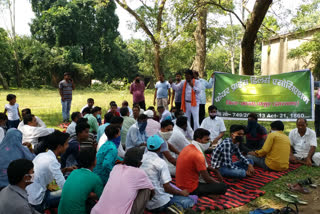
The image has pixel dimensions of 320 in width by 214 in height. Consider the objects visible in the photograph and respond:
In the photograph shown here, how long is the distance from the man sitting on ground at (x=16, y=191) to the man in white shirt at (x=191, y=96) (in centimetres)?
530

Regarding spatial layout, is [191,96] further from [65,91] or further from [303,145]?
[65,91]

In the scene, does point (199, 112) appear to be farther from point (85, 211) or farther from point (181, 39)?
point (181, 39)

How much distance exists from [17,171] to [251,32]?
6.38 meters

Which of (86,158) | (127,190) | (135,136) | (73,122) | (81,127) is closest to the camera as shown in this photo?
(127,190)

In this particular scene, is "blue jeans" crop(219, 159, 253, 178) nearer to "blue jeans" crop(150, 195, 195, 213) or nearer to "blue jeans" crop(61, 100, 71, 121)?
"blue jeans" crop(150, 195, 195, 213)

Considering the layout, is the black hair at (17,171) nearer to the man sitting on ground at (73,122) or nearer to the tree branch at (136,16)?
the man sitting on ground at (73,122)

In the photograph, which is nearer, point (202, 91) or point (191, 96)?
point (191, 96)

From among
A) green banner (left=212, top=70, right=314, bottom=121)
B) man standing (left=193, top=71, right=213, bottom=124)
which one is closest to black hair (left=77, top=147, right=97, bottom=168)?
man standing (left=193, top=71, right=213, bottom=124)

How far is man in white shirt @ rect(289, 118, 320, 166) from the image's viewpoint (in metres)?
5.41

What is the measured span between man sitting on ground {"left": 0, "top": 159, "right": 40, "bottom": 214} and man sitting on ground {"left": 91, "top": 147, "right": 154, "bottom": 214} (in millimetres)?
637

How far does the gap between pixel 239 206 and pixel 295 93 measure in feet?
15.2

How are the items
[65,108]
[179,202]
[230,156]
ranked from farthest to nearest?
[65,108] → [230,156] → [179,202]

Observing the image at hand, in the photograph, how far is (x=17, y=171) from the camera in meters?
2.41

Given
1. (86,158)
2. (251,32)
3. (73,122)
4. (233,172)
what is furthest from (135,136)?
(251,32)
